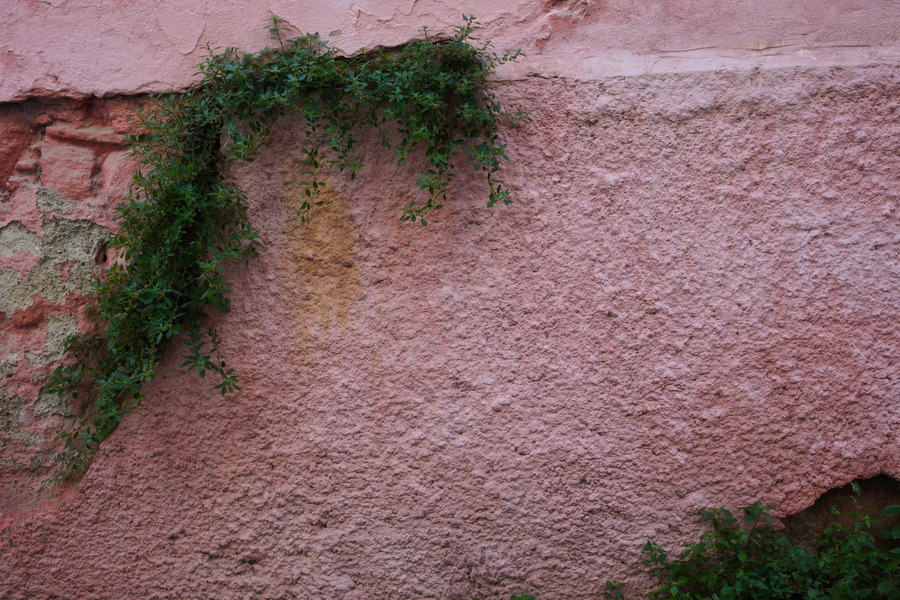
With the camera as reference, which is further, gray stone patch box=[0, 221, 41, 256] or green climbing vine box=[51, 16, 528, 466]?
gray stone patch box=[0, 221, 41, 256]

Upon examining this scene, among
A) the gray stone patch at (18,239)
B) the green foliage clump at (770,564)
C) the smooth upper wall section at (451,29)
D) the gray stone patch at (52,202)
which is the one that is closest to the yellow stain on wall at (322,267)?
the smooth upper wall section at (451,29)

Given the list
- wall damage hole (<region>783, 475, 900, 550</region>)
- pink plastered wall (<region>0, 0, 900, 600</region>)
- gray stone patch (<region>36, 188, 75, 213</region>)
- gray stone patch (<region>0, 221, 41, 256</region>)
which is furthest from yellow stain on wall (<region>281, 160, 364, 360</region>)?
wall damage hole (<region>783, 475, 900, 550</region>)

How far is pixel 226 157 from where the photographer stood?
1966 mm

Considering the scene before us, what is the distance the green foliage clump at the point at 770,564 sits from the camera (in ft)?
5.64

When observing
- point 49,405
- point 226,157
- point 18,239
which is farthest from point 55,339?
point 226,157

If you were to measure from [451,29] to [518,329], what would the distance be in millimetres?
953

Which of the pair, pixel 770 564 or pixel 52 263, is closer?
pixel 770 564

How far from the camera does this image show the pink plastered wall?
1.84 m

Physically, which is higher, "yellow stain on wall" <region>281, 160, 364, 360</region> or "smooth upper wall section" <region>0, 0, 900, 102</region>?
"smooth upper wall section" <region>0, 0, 900, 102</region>

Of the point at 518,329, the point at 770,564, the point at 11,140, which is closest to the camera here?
the point at 770,564

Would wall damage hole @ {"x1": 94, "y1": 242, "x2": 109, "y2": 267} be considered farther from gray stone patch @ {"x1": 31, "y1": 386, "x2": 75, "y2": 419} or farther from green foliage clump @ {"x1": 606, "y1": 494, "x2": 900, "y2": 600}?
green foliage clump @ {"x1": 606, "y1": 494, "x2": 900, "y2": 600}

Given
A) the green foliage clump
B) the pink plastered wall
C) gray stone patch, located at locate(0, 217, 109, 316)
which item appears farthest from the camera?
gray stone patch, located at locate(0, 217, 109, 316)

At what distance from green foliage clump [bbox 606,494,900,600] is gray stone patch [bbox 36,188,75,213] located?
2.06m

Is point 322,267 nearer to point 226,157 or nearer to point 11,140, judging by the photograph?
point 226,157
